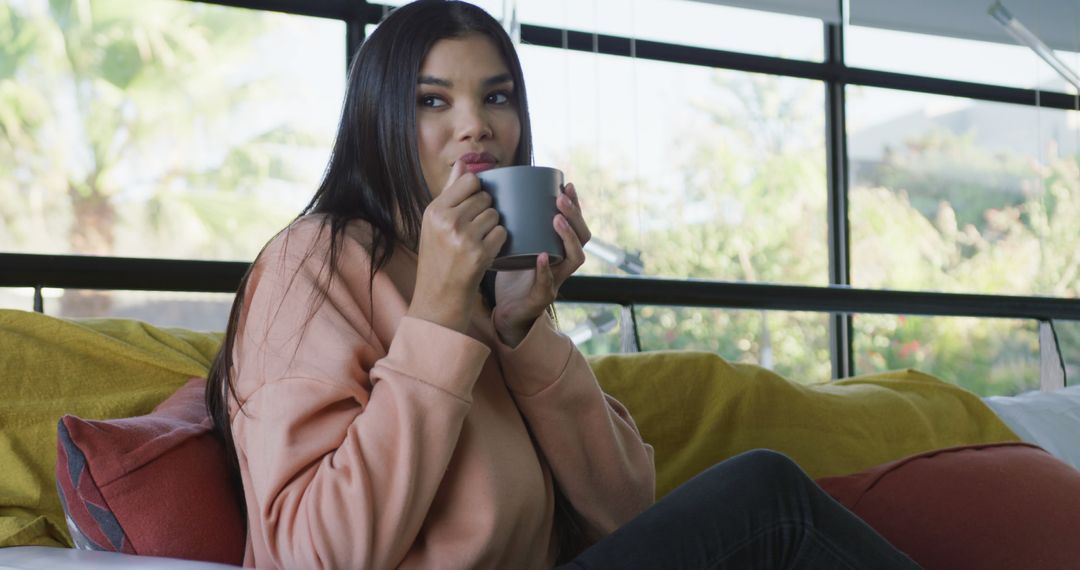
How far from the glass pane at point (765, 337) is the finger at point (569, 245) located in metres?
5.50

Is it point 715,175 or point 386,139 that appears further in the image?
point 715,175

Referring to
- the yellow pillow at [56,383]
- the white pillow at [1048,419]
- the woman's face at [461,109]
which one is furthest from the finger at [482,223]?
the white pillow at [1048,419]

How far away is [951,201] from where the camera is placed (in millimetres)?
7348

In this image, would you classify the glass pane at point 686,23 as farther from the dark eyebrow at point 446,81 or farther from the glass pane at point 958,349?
the dark eyebrow at point 446,81

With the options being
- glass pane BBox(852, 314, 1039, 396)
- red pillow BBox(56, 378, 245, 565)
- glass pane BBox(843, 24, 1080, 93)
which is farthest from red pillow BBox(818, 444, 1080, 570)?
glass pane BBox(852, 314, 1039, 396)

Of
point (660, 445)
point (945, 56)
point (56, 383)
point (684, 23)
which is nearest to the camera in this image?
point (56, 383)

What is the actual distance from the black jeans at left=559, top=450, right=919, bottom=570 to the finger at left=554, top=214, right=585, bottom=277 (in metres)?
0.25

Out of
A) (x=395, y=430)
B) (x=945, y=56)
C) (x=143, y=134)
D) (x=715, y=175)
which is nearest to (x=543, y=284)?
(x=395, y=430)

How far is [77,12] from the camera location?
713cm

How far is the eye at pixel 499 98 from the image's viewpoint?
1.30m

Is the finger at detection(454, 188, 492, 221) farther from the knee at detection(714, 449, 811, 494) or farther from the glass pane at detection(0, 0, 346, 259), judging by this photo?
the glass pane at detection(0, 0, 346, 259)

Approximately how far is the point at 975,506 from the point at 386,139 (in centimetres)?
86

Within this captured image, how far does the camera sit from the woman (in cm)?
103

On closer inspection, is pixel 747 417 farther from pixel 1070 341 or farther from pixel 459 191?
pixel 1070 341
